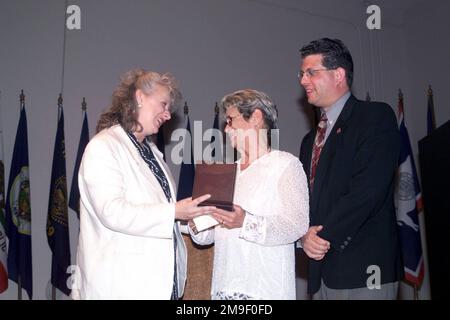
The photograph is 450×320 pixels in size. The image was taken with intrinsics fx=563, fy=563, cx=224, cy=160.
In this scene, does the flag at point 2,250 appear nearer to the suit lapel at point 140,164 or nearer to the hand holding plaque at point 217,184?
the suit lapel at point 140,164

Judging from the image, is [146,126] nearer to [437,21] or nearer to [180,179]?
[180,179]

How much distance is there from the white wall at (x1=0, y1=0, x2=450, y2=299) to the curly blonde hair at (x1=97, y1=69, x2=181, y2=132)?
3002 mm

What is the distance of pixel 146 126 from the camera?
286cm

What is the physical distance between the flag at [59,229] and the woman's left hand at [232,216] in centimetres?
301

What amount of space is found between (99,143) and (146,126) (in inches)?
12.7

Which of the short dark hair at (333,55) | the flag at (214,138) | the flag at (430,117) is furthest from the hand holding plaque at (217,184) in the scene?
the flag at (430,117)

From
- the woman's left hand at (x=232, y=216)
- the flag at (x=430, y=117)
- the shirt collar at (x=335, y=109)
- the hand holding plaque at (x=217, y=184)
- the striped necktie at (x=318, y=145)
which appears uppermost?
the flag at (x=430, y=117)

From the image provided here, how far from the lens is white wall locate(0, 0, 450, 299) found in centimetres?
571

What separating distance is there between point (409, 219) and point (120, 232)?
427cm

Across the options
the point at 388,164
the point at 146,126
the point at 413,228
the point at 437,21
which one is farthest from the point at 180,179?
the point at 437,21

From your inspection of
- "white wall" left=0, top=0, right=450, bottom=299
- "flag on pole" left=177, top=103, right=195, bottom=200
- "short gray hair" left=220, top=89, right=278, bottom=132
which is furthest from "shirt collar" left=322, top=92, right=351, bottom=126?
"white wall" left=0, top=0, right=450, bottom=299

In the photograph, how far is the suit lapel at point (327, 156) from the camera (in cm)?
277

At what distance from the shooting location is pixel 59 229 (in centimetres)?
521

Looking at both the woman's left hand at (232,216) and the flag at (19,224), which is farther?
the flag at (19,224)
